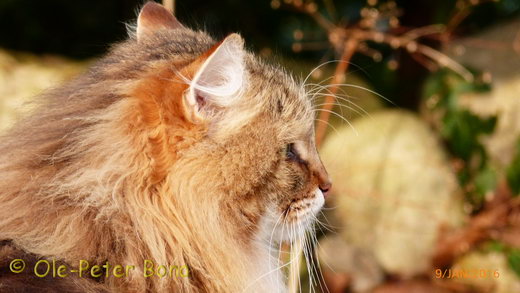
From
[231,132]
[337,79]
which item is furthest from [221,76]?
[337,79]

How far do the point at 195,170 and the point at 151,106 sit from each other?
8.2 inches

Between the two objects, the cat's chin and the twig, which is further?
the twig

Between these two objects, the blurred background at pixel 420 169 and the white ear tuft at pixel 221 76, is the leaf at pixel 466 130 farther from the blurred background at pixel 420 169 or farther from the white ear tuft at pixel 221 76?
the white ear tuft at pixel 221 76

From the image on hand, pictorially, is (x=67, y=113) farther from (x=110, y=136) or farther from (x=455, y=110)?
(x=455, y=110)

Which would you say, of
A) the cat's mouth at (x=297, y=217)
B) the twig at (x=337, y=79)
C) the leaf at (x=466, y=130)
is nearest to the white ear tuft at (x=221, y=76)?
the cat's mouth at (x=297, y=217)

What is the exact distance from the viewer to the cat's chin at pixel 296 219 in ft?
6.43

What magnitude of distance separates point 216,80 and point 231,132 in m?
0.17

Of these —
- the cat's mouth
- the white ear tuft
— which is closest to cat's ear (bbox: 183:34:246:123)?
the white ear tuft

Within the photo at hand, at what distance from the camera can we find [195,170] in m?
1.71

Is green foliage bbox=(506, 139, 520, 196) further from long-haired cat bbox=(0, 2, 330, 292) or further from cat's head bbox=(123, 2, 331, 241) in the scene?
long-haired cat bbox=(0, 2, 330, 292)

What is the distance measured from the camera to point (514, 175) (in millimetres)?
3877

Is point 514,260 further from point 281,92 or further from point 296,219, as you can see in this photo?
point 281,92

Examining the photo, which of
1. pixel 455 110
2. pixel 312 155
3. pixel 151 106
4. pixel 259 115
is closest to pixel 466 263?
pixel 455 110

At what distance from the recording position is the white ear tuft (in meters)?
1.59
